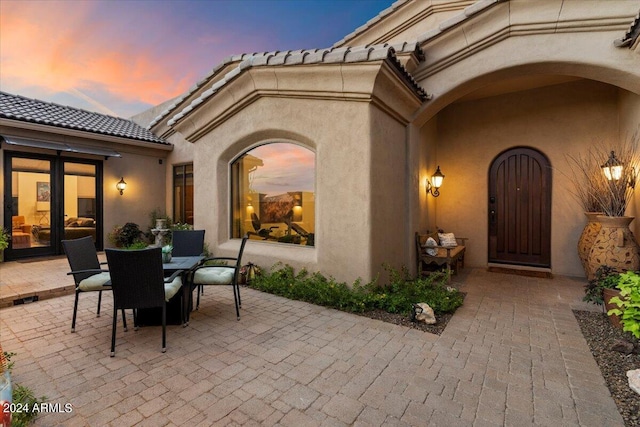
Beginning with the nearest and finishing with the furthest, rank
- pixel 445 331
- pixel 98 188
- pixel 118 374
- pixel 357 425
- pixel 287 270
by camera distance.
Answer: pixel 357 425
pixel 118 374
pixel 445 331
pixel 287 270
pixel 98 188

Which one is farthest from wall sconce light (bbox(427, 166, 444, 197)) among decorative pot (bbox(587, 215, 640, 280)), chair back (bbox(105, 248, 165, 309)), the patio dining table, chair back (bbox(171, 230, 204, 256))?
chair back (bbox(105, 248, 165, 309))

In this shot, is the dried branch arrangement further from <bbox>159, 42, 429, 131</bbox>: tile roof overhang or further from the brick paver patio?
Answer: <bbox>159, 42, 429, 131</bbox>: tile roof overhang

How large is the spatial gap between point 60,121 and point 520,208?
1278 centimetres

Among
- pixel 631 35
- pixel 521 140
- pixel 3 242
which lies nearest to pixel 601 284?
pixel 631 35

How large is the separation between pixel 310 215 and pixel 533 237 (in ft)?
18.3

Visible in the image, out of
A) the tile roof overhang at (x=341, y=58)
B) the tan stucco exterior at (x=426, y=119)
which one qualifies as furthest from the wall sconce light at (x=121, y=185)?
the tile roof overhang at (x=341, y=58)

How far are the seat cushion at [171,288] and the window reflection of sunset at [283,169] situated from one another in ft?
9.33

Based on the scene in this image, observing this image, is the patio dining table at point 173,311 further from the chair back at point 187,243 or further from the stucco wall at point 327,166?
the stucco wall at point 327,166

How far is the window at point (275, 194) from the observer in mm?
5574

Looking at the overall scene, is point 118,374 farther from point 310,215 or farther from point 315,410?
point 310,215

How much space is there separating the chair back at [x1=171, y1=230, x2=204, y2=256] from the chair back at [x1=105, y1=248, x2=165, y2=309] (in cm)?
192

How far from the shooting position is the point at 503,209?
7160mm

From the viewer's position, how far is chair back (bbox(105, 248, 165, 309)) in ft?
9.61

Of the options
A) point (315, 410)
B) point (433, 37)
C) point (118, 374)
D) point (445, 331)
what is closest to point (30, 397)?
point (118, 374)
